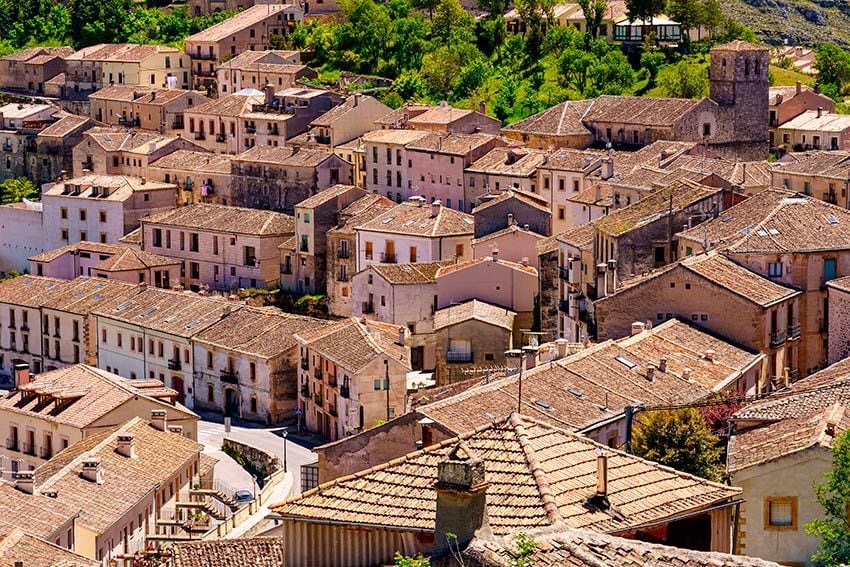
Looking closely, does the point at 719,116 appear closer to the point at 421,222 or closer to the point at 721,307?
the point at 421,222

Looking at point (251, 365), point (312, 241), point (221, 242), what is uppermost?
point (312, 241)

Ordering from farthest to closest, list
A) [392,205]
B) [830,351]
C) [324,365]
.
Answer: [392,205] < [324,365] < [830,351]

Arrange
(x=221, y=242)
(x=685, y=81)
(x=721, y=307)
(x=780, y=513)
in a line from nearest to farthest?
(x=780, y=513), (x=721, y=307), (x=221, y=242), (x=685, y=81)

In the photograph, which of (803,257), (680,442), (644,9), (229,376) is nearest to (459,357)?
(229,376)

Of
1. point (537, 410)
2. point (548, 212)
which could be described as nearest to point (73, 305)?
point (548, 212)

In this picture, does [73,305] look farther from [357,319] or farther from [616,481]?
[616,481]

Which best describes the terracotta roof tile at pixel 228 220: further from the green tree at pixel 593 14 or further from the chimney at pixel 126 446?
the chimney at pixel 126 446

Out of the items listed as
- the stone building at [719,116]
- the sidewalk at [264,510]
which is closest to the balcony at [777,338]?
the sidewalk at [264,510]

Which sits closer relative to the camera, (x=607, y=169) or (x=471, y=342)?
(x=471, y=342)
